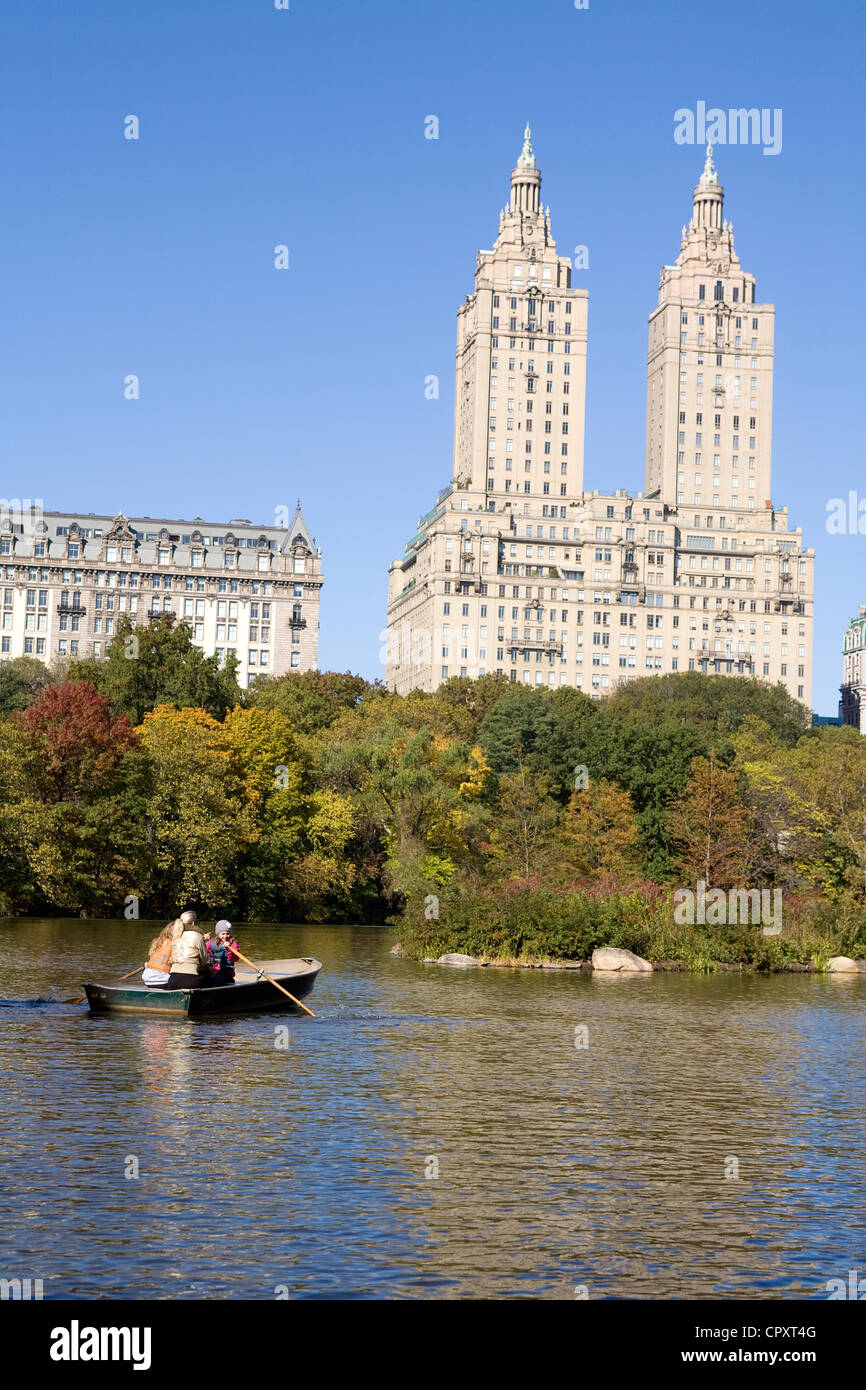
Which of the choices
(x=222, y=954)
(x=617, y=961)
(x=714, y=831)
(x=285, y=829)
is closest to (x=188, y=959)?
(x=222, y=954)

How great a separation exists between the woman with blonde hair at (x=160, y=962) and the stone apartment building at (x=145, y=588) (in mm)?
151714

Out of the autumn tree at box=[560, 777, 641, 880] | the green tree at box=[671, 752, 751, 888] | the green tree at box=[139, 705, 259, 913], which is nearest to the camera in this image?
the green tree at box=[671, 752, 751, 888]

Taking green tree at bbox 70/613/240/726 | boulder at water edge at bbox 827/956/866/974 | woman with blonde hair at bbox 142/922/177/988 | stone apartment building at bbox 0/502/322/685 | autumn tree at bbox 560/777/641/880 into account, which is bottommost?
boulder at water edge at bbox 827/956/866/974

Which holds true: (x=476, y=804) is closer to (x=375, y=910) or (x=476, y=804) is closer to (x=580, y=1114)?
(x=375, y=910)

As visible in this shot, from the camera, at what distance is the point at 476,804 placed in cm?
8562

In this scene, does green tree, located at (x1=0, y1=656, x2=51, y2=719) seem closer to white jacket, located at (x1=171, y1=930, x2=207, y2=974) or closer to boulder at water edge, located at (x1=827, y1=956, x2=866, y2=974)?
boulder at water edge, located at (x1=827, y1=956, x2=866, y2=974)

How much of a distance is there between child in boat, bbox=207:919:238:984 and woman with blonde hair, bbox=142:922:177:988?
49.2 inches

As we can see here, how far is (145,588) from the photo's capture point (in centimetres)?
19462

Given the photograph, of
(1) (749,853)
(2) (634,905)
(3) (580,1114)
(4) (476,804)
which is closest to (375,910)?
(4) (476,804)

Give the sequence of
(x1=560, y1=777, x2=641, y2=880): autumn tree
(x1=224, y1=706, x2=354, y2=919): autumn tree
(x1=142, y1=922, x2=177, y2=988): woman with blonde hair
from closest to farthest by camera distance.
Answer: (x1=142, y1=922, x2=177, y2=988): woman with blonde hair
(x1=560, y1=777, x2=641, y2=880): autumn tree
(x1=224, y1=706, x2=354, y2=919): autumn tree

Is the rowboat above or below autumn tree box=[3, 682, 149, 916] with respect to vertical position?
below

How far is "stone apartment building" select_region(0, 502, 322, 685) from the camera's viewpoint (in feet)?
631

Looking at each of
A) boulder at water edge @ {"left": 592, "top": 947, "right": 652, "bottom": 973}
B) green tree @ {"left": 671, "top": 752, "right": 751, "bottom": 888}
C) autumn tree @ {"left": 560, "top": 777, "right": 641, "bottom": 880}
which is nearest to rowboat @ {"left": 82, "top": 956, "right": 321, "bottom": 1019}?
boulder at water edge @ {"left": 592, "top": 947, "right": 652, "bottom": 973}

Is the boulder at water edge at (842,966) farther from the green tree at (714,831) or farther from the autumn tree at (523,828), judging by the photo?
the autumn tree at (523,828)
